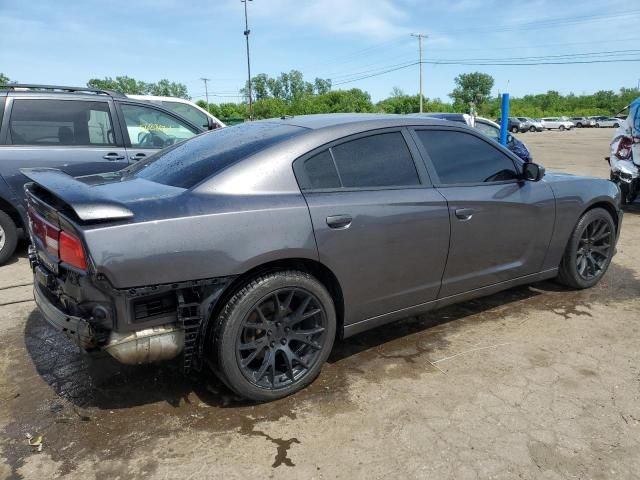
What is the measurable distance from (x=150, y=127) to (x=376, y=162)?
3.94 m

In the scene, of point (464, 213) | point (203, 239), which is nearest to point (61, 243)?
point (203, 239)

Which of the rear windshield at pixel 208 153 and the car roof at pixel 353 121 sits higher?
the car roof at pixel 353 121

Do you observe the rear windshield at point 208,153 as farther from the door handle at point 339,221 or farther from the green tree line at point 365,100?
the green tree line at point 365,100

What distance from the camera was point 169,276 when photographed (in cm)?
231

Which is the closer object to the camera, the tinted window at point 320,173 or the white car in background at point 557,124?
the tinted window at point 320,173

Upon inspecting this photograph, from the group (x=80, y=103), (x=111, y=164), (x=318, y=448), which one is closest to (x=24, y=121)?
(x=80, y=103)

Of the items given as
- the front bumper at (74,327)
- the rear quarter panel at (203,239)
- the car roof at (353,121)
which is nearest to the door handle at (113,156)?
the car roof at (353,121)

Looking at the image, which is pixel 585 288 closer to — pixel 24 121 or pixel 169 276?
pixel 169 276

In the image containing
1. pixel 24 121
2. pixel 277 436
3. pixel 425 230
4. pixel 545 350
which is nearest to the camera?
pixel 277 436

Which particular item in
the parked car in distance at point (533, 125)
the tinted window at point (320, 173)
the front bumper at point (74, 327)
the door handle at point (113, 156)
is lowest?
the front bumper at point (74, 327)

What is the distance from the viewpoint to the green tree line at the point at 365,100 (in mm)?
67938

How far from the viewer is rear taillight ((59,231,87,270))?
225 centimetres

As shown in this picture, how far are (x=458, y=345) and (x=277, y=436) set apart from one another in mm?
1556

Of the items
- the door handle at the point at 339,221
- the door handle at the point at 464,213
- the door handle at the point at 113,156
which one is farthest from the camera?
the door handle at the point at 113,156
